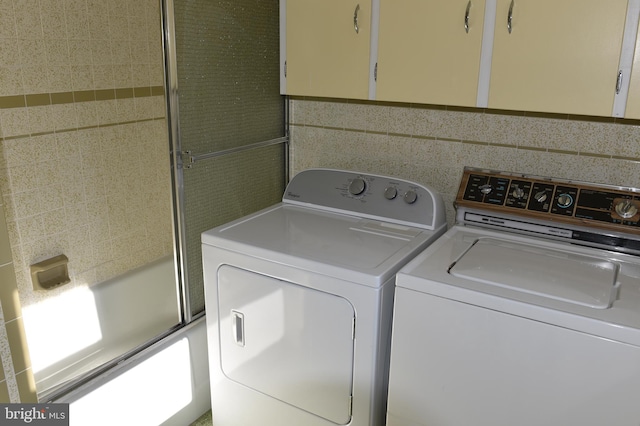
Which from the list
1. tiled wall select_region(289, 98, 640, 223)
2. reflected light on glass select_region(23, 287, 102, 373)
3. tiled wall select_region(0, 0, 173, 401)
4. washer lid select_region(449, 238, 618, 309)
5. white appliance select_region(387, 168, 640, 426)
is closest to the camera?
white appliance select_region(387, 168, 640, 426)

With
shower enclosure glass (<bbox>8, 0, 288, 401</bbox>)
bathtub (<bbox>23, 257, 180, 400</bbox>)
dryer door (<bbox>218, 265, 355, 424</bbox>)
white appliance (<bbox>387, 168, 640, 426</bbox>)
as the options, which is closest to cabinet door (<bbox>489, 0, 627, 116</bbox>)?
white appliance (<bbox>387, 168, 640, 426</bbox>)

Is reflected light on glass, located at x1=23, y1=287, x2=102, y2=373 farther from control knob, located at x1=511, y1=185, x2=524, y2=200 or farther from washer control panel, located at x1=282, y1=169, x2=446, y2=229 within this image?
control knob, located at x1=511, y1=185, x2=524, y2=200

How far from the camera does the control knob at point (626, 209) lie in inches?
68.9

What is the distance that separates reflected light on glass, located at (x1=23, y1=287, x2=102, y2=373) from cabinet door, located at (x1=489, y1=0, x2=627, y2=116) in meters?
2.17

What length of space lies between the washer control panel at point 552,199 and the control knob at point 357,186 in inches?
14.6

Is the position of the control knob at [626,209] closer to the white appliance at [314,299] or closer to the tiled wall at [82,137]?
the white appliance at [314,299]

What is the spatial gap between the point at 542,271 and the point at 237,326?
105cm

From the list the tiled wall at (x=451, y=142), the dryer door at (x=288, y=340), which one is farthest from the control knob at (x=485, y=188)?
the dryer door at (x=288, y=340)

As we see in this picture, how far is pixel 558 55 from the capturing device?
162 centimetres

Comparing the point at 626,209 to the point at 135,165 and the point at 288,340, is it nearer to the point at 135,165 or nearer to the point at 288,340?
the point at 288,340

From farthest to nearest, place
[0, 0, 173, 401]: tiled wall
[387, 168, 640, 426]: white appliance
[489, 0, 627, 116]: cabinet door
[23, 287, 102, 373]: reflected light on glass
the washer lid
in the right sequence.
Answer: [23, 287, 102, 373]: reflected light on glass → [0, 0, 173, 401]: tiled wall → [489, 0, 627, 116]: cabinet door → the washer lid → [387, 168, 640, 426]: white appliance

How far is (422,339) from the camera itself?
5.04 feet

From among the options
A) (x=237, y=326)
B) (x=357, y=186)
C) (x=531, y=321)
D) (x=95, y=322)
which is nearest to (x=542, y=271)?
(x=531, y=321)

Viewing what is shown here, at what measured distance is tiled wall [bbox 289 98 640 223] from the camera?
1.85 metres
